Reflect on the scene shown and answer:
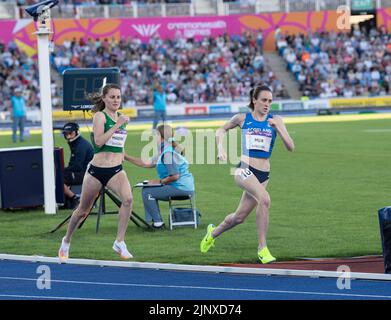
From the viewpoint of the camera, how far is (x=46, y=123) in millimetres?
16672

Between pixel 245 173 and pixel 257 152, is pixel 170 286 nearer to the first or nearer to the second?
pixel 245 173

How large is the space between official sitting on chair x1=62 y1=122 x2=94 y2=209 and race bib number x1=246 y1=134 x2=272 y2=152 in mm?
5487

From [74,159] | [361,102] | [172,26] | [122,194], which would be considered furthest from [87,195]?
[172,26]

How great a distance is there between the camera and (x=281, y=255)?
12.0 m

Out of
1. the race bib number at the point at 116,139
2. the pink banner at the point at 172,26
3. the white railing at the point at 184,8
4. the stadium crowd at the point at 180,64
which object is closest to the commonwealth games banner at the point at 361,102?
the stadium crowd at the point at 180,64

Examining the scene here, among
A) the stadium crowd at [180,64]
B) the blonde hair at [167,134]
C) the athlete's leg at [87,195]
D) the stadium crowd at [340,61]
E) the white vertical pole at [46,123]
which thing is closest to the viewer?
the athlete's leg at [87,195]

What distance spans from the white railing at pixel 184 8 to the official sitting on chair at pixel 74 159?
3811cm

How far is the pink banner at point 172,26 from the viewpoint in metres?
53.9

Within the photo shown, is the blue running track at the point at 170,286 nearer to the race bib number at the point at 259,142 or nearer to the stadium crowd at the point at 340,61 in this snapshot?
the race bib number at the point at 259,142

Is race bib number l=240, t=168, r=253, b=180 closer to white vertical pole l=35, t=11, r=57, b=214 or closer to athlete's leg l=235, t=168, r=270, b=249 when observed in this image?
athlete's leg l=235, t=168, r=270, b=249

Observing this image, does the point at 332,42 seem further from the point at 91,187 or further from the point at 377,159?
the point at 91,187

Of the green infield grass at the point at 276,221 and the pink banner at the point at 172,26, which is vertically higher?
the pink banner at the point at 172,26

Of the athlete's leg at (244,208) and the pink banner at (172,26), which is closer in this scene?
the athlete's leg at (244,208)

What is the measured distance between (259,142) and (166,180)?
310 centimetres
